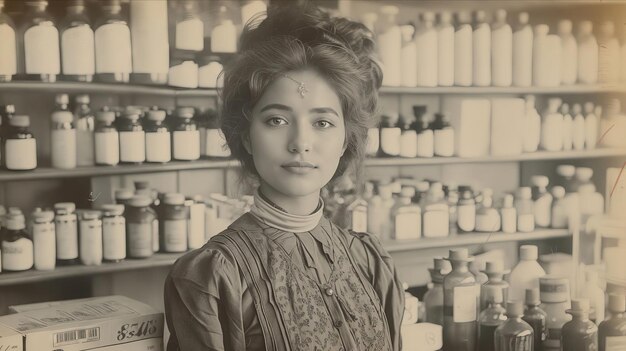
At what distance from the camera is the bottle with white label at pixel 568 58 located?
248 centimetres

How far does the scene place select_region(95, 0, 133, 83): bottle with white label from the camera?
6.06 ft

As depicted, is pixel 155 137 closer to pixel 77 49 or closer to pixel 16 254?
pixel 77 49

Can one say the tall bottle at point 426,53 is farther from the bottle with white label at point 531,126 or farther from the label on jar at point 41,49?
the label on jar at point 41,49

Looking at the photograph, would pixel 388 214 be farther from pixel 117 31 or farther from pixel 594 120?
pixel 117 31

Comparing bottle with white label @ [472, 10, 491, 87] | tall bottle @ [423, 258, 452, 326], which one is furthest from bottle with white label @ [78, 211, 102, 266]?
bottle with white label @ [472, 10, 491, 87]

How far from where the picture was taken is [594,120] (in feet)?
8.68

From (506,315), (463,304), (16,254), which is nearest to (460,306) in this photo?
(463,304)

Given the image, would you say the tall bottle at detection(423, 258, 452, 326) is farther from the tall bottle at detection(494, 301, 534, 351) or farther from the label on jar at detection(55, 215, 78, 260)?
the label on jar at detection(55, 215, 78, 260)

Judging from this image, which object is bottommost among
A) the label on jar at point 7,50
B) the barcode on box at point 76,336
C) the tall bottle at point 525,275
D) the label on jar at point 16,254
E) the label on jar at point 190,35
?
the tall bottle at point 525,275

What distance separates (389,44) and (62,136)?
1.07m

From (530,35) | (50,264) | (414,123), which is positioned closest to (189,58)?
(50,264)

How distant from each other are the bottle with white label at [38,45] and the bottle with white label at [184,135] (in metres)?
0.39

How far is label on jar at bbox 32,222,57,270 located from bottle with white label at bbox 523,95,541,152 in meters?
1.62

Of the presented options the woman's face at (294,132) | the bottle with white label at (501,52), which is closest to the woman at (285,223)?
the woman's face at (294,132)
